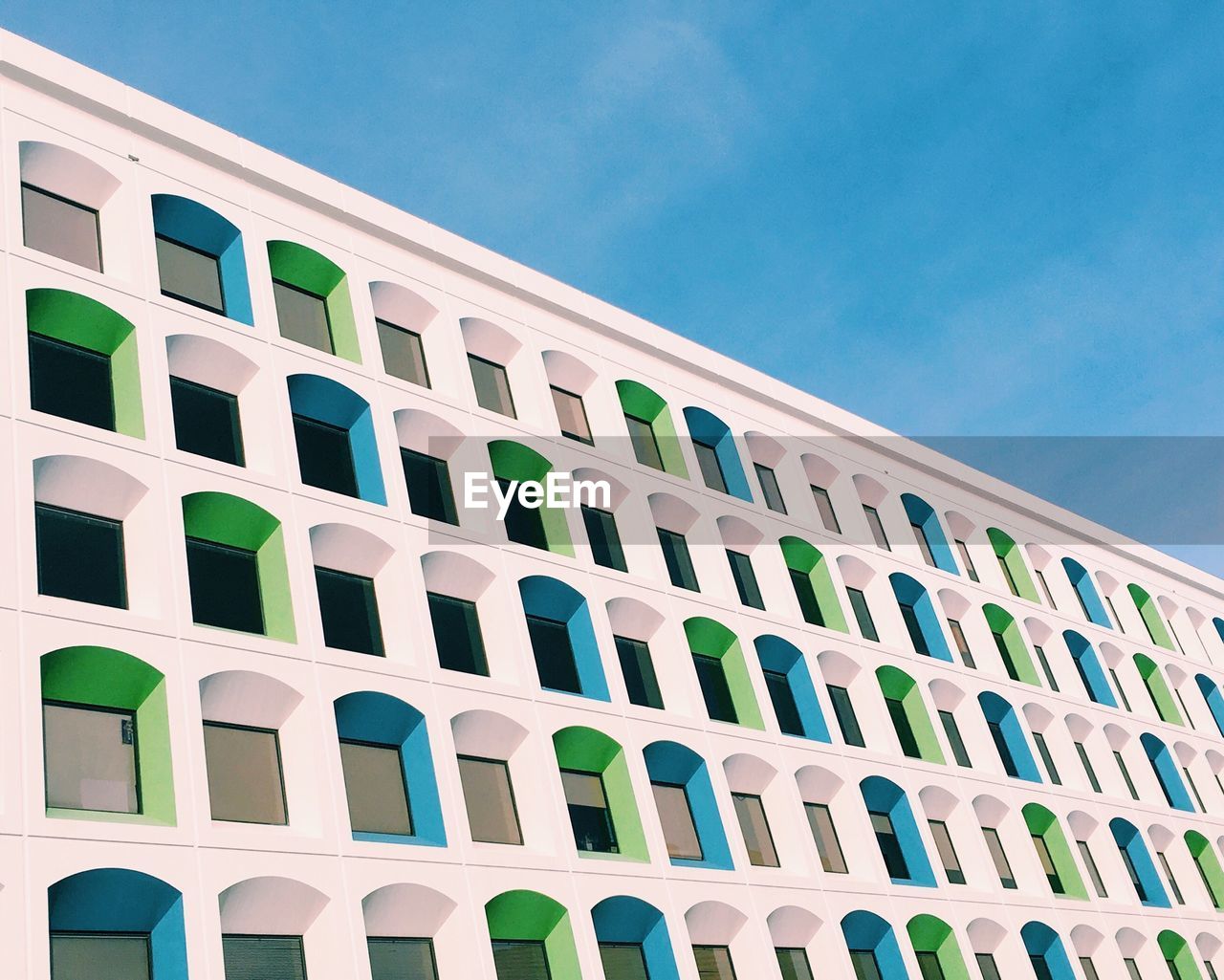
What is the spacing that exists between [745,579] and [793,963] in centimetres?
901

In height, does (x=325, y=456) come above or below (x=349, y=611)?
above

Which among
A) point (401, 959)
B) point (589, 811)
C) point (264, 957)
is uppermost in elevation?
point (589, 811)

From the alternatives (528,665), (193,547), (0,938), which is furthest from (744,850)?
(0,938)

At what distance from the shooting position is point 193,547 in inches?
764

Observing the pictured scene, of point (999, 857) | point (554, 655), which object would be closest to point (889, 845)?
point (999, 857)

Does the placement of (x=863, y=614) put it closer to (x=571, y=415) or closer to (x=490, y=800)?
(x=571, y=415)

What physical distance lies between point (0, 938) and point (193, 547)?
7070 mm

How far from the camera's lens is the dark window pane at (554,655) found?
902 inches

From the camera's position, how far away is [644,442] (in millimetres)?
29031

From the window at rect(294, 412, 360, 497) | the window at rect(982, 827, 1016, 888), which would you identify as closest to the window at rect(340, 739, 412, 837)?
the window at rect(294, 412, 360, 497)

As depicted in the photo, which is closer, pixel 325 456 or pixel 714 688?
pixel 325 456

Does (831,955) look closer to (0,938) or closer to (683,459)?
(683,459)

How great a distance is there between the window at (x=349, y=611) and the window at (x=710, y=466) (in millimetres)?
10941

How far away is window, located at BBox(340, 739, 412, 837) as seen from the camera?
61.5 ft
